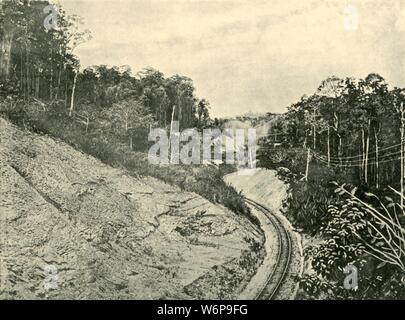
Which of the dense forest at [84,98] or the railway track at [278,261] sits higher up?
the dense forest at [84,98]

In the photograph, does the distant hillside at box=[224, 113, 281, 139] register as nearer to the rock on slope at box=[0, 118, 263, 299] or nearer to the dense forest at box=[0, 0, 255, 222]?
the dense forest at box=[0, 0, 255, 222]

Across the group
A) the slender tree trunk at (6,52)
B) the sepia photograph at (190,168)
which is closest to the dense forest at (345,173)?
the sepia photograph at (190,168)

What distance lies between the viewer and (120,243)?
1094 cm

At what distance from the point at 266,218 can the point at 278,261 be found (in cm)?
222

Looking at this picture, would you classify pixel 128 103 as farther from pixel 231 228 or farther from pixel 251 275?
pixel 251 275

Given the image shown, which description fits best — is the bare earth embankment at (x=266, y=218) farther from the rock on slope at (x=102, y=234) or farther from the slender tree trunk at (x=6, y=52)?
the slender tree trunk at (x=6, y=52)

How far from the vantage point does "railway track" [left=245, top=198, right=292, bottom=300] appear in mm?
10862

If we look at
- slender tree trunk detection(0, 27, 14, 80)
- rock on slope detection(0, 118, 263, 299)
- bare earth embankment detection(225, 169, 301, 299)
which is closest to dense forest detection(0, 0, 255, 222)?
slender tree trunk detection(0, 27, 14, 80)

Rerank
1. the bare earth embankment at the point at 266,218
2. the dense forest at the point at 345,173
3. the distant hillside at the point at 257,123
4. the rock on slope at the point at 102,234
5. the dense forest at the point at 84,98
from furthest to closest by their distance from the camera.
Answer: the distant hillside at the point at 257,123 < the dense forest at the point at 84,98 < the bare earth embankment at the point at 266,218 < the dense forest at the point at 345,173 < the rock on slope at the point at 102,234

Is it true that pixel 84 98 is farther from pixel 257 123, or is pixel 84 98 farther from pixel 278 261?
pixel 278 261

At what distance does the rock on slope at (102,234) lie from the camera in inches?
385

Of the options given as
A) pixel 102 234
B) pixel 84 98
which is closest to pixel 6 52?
pixel 84 98

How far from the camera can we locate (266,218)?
14180 mm

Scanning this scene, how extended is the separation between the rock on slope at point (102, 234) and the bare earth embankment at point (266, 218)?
11.3 inches
